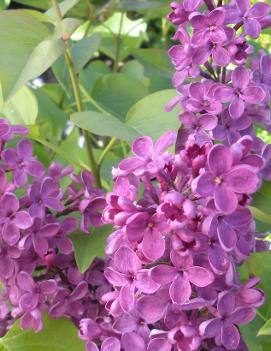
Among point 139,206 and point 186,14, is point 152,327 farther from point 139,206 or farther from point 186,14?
point 186,14

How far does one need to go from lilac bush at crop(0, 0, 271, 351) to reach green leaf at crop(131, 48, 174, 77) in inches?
8.7

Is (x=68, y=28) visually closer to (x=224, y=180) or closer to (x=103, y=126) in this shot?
(x=103, y=126)

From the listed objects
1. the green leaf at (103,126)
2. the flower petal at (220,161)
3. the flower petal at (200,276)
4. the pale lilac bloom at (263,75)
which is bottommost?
the flower petal at (200,276)

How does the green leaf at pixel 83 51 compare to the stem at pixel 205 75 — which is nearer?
the stem at pixel 205 75

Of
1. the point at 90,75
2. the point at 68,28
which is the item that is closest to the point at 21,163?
the point at 68,28

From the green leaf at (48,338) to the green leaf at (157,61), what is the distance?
0.34 meters

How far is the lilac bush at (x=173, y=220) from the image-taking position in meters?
0.45

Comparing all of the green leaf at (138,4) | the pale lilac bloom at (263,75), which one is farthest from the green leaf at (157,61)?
the pale lilac bloom at (263,75)

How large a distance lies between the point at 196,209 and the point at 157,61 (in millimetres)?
409

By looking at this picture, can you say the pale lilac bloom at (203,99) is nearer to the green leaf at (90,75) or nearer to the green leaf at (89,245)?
the green leaf at (89,245)

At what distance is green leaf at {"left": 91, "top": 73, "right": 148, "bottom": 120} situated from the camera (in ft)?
2.85

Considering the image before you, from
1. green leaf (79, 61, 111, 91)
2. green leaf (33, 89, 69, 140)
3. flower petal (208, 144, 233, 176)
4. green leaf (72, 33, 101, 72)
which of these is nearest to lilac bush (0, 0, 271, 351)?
flower petal (208, 144, 233, 176)

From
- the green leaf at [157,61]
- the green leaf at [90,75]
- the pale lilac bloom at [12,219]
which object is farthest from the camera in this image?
the green leaf at [90,75]

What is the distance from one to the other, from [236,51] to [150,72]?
305 mm
